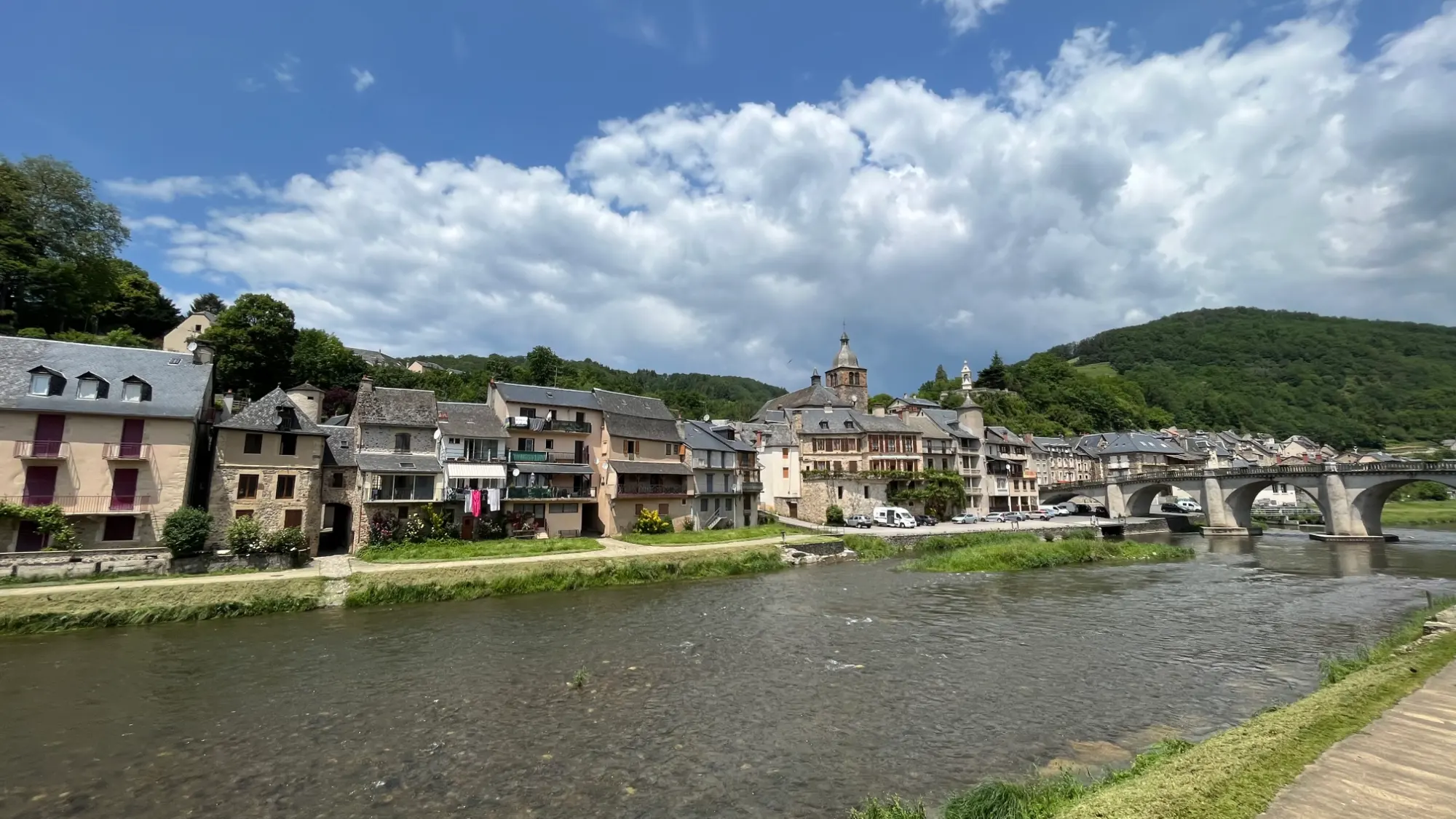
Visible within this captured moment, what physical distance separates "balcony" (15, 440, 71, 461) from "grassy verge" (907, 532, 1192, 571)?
149ft

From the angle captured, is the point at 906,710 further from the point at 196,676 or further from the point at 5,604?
the point at 5,604

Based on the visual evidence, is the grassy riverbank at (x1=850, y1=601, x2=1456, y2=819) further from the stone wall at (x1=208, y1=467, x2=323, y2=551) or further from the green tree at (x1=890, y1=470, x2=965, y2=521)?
the green tree at (x1=890, y1=470, x2=965, y2=521)

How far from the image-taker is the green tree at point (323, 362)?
6594cm

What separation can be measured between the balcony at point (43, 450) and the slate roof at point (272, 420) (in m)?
5.75

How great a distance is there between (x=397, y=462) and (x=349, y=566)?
8.62 m

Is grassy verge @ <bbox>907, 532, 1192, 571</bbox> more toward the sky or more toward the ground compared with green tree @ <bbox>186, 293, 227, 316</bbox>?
more toward the ground

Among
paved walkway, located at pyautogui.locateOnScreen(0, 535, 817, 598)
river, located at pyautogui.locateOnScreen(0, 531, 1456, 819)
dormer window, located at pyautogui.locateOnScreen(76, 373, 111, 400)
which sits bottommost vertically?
river, located at pyautogui.locateOnScreen(0, 531, 1456, 819)

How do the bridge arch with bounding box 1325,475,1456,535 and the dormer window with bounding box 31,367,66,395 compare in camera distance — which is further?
the bridge arch with bounding box 1325,475,1456,535

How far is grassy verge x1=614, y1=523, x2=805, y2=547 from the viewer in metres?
42.3

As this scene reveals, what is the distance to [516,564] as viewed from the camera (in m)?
31.6

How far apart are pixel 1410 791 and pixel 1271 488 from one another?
124204mm

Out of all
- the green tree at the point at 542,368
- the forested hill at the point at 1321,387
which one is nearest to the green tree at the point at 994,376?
the forested hill at the point at 1321,387

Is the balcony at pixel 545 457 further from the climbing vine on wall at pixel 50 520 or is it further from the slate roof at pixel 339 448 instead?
the climbing vine on wall at pixel 50 520

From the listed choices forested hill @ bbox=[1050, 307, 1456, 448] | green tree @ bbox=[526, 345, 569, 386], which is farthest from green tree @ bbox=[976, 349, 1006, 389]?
green tree @ bbox=[526, 345, 569, 386]
